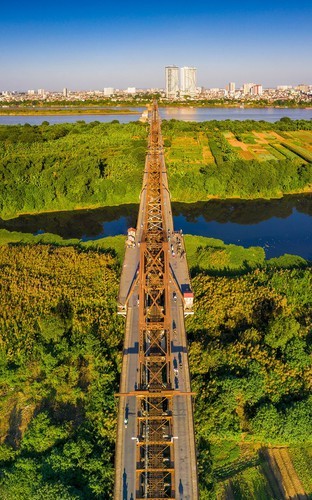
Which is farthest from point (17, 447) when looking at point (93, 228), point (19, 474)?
point (93, 228)

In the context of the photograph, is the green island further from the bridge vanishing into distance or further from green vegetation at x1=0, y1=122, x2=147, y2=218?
green vegetation at x1=0, y1=122, x2=147, y2=218

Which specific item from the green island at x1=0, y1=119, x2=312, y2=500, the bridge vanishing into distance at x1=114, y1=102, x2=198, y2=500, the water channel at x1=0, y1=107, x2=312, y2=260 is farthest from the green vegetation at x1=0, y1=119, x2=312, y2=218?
the bridge vanishing into distance at x1=114, y1=102, x2=198, y2=500

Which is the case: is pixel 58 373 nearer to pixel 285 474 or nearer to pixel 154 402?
pixel 154 402

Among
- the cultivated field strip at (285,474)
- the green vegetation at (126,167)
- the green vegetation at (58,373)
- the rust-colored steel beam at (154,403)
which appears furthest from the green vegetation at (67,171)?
the cultivated field strip at (285,474)

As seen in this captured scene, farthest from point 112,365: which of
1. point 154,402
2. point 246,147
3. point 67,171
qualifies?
point 246,147

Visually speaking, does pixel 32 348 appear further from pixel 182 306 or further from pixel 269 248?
pixel 269 248
